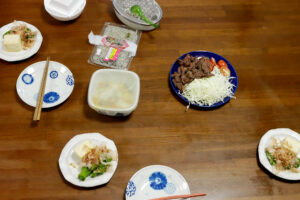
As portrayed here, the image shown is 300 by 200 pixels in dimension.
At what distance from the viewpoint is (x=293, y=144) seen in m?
1.61

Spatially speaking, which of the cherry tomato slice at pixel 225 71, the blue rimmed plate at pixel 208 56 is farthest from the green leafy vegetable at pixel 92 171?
the cherry tomato slice at pixel 225 71

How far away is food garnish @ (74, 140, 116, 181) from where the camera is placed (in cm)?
146

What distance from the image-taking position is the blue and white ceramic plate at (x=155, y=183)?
57.0 inches

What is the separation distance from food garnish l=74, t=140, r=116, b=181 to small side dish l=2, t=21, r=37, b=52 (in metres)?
0.95

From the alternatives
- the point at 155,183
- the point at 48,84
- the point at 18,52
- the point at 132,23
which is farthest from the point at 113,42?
the point at 155,183

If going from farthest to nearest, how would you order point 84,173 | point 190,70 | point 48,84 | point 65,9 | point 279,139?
point 65,9 < point 190,70 < point 48,84 < point 279,139 < point 84,173

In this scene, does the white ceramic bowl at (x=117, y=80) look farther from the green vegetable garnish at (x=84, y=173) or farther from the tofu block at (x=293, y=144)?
the tofu block at (x=293, y=144)

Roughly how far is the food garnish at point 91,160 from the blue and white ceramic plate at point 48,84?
42 centimetres

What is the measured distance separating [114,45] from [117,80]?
42 cm

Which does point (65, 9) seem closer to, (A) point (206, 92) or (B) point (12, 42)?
(B) point (12, 42)

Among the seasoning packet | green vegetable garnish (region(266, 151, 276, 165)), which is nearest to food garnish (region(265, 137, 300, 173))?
green vegetable garnish (region(266, 151, 276, 165))

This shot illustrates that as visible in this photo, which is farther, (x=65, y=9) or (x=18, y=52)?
(x=65, y=9)

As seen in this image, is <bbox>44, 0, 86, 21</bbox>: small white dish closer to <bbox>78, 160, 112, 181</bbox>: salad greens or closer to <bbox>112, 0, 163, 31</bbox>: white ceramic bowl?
<bbox>112, 0, 163, 31</bbox>: white ceramic bowl

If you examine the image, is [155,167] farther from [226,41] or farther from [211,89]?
[226,41]
